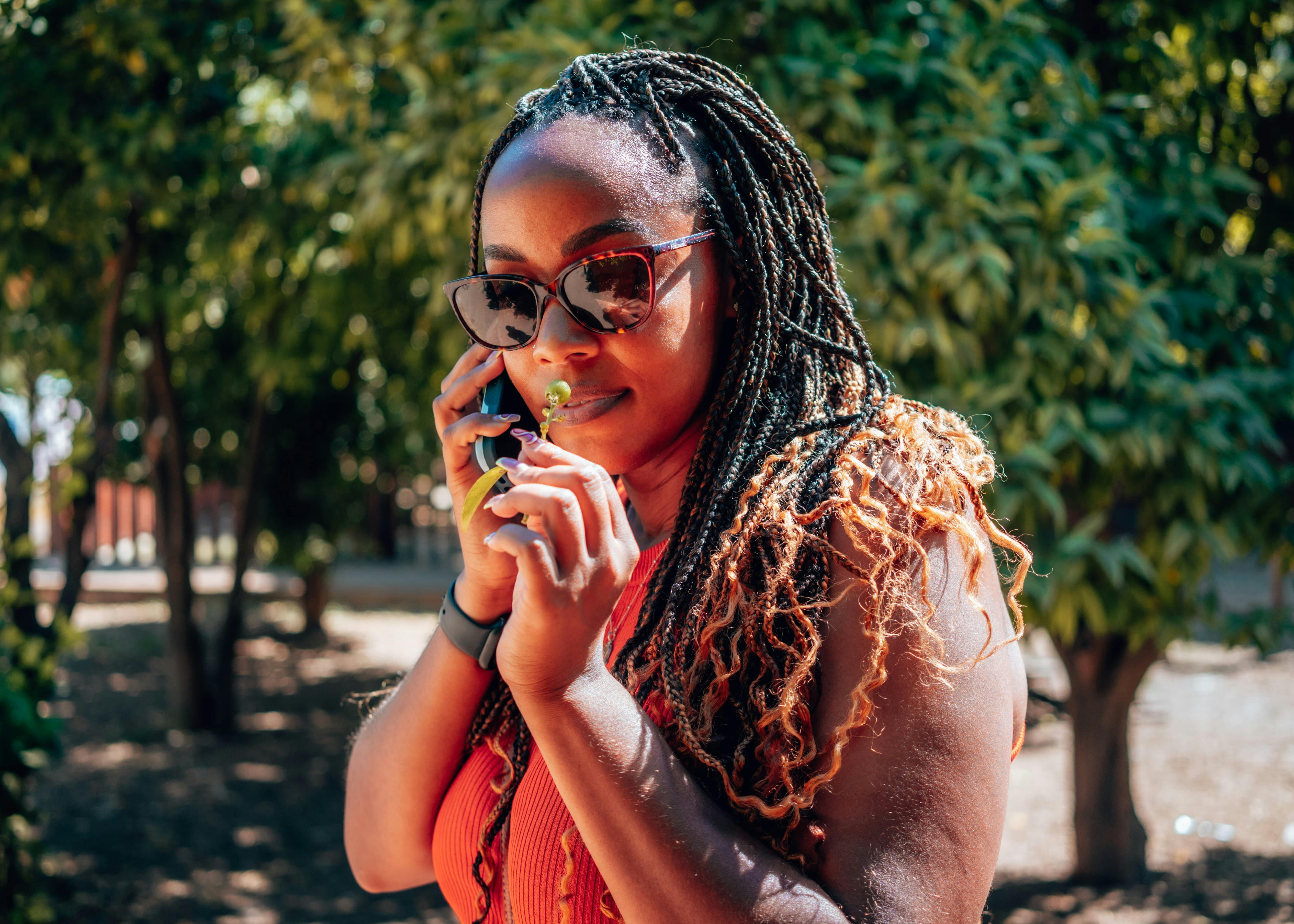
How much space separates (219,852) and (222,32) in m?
4.17

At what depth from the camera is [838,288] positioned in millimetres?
1452

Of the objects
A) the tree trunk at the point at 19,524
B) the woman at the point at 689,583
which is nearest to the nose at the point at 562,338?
the woman at the point at 689,583

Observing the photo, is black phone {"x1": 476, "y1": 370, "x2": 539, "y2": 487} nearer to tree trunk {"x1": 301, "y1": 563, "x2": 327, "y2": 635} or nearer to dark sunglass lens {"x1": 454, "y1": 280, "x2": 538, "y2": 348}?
dark sunglass lens {"x1": 454, "y1": 280, "x2": 538, "y2": 348}

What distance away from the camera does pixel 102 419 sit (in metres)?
4.96

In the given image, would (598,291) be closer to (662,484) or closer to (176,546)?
(662,484)

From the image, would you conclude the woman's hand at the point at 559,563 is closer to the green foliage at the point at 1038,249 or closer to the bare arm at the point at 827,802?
the bare arm at the point at 827,802

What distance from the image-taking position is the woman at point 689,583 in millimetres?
1041

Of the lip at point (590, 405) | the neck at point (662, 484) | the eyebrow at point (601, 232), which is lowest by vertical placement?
the neck at point (662, 484)

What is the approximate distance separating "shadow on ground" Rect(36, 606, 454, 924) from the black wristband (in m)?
3.98

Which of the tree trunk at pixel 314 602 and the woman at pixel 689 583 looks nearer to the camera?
the woman at pixel 689 583

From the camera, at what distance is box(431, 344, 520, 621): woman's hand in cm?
132

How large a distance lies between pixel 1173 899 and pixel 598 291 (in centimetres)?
493

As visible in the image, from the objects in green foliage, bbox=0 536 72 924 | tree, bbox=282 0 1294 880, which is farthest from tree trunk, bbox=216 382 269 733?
tree, bbox=282 0 1294 880

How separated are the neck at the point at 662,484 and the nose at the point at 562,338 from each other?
0.19 m
